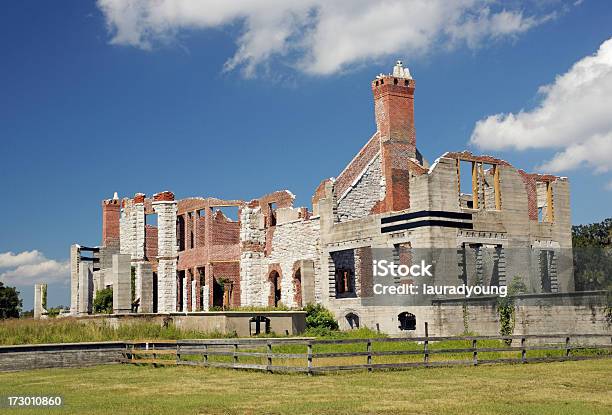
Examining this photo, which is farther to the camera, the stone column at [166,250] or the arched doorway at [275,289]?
the stone column at [166,250]

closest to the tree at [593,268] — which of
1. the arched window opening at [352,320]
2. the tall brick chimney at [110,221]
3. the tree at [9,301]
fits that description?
the arched window opening at [352,320]

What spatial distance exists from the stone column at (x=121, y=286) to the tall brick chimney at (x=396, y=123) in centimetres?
1513

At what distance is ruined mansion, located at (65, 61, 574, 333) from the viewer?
3625cm

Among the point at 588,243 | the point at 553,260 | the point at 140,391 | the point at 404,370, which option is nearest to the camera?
the point at 140,391

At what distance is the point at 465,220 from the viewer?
Result: 36.5 metres

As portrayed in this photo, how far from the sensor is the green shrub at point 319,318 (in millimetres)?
38406

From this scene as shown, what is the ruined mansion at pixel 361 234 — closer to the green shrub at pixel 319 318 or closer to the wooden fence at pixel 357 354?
the green shrub at pixel 319 318

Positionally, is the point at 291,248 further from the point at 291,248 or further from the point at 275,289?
the point at 275,289

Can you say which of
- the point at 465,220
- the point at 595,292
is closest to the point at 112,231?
the point at 465,220

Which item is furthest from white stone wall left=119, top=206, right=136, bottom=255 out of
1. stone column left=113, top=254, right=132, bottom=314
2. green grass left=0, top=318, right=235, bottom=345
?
green grass left=0, top=318, right=235, bottom=345

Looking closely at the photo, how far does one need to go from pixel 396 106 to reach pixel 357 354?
27481 mm

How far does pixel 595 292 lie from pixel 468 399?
13338 mm

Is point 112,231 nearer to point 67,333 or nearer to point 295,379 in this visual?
point 67,333

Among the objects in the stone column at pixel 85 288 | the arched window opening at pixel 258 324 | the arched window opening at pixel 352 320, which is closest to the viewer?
the arched window opening at pixel 258 324
